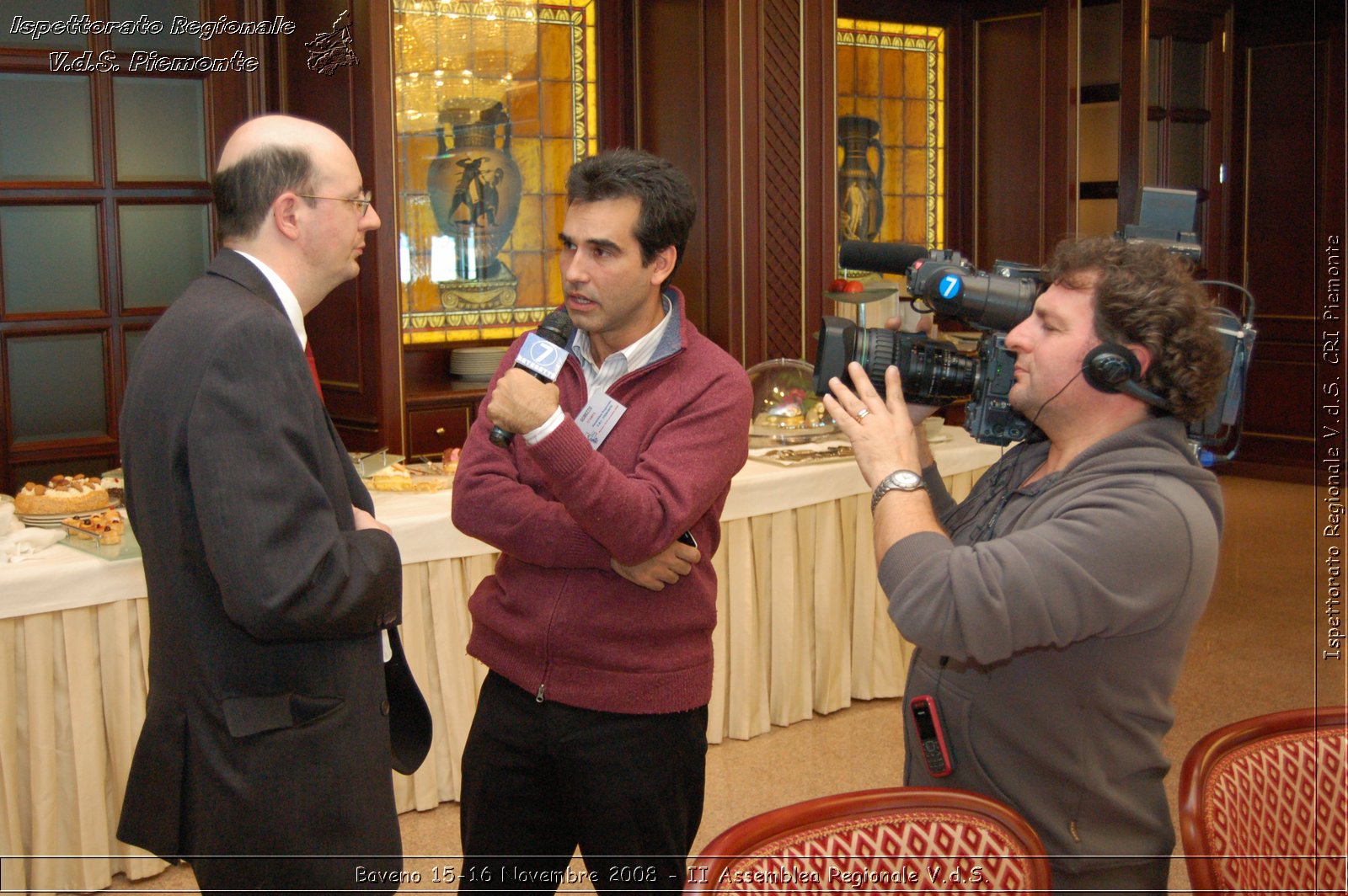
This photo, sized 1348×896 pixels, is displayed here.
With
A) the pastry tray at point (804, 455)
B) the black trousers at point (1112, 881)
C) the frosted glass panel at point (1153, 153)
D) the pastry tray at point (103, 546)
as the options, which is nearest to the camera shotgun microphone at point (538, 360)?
the black trousers at point (1112, 881)

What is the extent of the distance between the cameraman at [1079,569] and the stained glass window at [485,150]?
3.63 meters

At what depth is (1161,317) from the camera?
1.41 m

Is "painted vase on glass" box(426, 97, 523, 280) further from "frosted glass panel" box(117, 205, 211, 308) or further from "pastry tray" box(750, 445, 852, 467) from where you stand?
A: "pastry tray" box(750, 445, 852, 467)

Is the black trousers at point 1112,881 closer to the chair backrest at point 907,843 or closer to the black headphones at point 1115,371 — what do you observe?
the chair backrest at point 907,843

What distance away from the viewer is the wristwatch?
4.87 feet

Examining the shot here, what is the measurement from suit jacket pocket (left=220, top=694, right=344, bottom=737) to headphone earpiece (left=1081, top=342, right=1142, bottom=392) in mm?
1011

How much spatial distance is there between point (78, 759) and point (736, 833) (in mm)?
1881

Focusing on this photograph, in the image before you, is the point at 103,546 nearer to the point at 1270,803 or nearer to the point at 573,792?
the point at 573,792

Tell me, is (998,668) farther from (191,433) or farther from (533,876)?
(191,433)

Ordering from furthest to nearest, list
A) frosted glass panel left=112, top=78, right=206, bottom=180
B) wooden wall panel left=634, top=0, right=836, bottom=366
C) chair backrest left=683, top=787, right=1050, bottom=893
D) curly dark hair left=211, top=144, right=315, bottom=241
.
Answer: wooden wall panel left=634, top=0, right=836, bottom=366
frosted glass panel left=112, top=78, right=206, bottom=180
curly dark hair left=211, top=144, right=315, bottom=241
chair backrest left=683, top=787, right=1050, bottom=893

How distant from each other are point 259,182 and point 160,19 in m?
3.32

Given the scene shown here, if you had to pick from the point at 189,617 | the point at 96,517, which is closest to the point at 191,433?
the point at 189,617

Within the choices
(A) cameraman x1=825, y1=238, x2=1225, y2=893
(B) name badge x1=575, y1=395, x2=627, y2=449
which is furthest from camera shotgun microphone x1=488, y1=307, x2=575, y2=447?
(A) cameraman x1=825, y1=238, x2=1225, y2=893

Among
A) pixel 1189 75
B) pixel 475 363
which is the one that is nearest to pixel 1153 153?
pixel 1189 75
